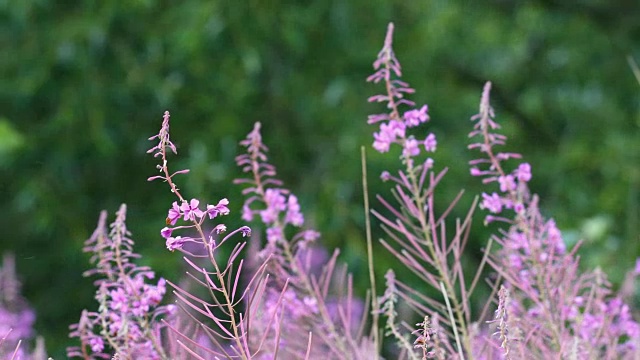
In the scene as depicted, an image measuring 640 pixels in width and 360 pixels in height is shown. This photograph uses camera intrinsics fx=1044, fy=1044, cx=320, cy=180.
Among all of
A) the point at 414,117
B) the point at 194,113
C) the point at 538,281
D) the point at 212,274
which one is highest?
the point at 194,113

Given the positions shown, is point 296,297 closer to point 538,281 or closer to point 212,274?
point 538,281

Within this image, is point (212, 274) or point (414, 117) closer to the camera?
point (212, 274)

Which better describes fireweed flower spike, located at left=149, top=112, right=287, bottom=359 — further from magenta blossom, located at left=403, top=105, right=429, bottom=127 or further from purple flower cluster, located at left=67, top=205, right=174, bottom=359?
magenta blossom, located at left=403, top=105, right=429, bottom=127

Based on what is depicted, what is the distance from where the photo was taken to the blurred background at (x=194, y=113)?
14.2 ft

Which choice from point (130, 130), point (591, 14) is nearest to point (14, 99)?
point (130, 130)

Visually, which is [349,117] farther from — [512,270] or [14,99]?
[512,270]

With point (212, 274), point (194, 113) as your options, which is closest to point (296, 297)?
point (212, 274)

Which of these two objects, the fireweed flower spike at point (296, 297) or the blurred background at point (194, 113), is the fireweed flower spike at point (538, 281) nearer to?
the fireweed flower spike at point (296, 297)

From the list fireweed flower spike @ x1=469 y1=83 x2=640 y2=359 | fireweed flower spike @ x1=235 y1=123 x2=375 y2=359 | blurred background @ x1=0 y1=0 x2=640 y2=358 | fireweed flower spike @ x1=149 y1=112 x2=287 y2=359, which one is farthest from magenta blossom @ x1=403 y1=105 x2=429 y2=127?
blurred background @ x1=0 y1=0 x2=640 y2=358

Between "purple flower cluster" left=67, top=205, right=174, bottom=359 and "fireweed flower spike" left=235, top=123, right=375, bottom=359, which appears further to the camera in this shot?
"fireweed flower spike" left=235, top=123, right=375, bottom=359

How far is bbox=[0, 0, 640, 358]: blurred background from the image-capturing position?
171 inches

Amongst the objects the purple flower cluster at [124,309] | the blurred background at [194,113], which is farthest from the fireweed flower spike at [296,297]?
the blurred background at [194,113]

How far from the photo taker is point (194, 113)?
14.8 ft

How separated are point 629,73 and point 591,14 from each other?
0.39m
